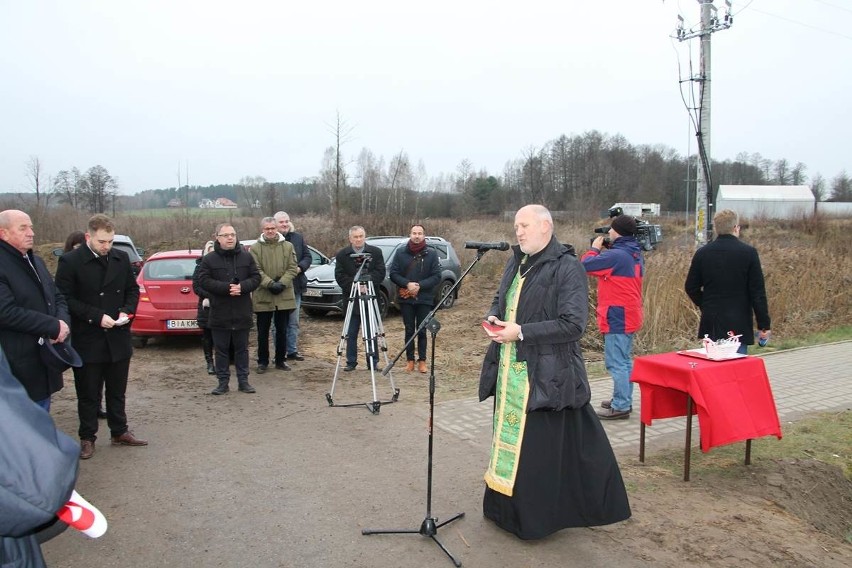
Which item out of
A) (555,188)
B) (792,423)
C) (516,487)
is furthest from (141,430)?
(555,188)

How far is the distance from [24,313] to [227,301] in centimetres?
292

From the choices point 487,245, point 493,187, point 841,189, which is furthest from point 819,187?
point 487,245

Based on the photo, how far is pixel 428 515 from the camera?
393cm

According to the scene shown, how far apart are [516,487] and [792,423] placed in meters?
3.93

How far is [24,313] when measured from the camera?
4551 mm

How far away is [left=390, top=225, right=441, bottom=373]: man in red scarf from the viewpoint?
8406mm

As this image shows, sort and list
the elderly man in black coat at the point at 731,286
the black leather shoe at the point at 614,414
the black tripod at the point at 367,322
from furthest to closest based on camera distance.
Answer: the black tripod at the point at 367,322, the black leather shoe at the point at 614,414, the elderly man in black coat at the point at 731,286

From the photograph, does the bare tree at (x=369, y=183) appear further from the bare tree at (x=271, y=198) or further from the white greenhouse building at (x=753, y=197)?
the white greenhouse building at (x=753, y=197)

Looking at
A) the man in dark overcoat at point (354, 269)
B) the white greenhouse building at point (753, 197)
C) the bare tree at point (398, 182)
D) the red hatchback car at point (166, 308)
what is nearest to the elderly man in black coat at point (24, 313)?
the man in dark overcoat at point (354, 269)

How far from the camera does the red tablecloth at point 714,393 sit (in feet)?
15.1

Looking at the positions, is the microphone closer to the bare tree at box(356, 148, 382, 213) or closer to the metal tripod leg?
the metal tripod leg

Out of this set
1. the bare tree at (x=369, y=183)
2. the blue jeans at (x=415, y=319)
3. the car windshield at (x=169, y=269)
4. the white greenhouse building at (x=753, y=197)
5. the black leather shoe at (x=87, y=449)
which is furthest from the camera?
the white greenhouse building at (x=753, y=197)

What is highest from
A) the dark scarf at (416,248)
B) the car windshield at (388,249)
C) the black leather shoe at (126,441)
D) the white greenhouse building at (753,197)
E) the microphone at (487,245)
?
the white greenhouse building at (753,197)

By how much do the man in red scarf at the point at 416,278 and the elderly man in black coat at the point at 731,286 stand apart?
3.58 m
